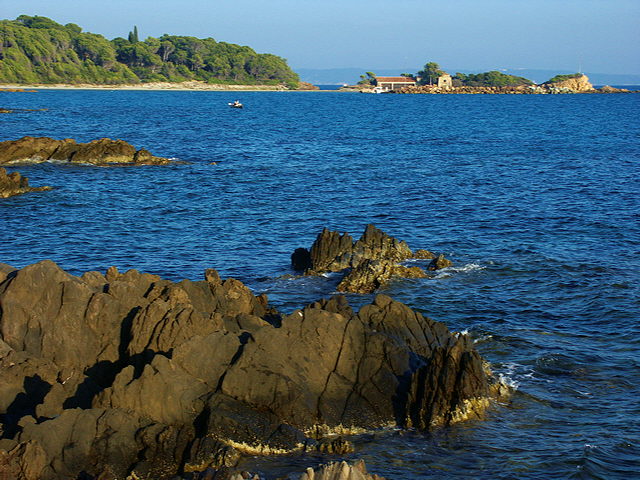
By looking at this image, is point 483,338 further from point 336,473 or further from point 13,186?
point 13,186

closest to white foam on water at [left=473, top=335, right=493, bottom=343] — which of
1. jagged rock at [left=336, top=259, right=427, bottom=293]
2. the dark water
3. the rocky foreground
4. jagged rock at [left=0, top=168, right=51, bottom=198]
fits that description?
the dark water

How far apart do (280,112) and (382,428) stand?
131041mm

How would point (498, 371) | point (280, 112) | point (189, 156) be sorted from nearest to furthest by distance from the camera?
1. point (498, 371)
2. point (189, 156)
3. point (280, 112)

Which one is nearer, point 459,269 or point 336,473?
point 336,473

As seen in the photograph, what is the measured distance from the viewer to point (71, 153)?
61688mm

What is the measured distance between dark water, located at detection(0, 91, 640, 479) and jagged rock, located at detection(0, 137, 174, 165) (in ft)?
9.37

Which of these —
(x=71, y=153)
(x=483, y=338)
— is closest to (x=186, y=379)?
(x=483, y=338)

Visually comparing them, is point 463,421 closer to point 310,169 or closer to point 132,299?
point 132,299

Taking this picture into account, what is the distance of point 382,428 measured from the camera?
1644 centimetres

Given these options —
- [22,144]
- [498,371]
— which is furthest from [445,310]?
[22,144]

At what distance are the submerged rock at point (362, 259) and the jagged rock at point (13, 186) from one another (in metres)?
23.6

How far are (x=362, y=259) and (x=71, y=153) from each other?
39.4 metres

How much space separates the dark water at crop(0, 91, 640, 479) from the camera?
1639 cm

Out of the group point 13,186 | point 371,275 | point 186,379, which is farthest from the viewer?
point 13,186
